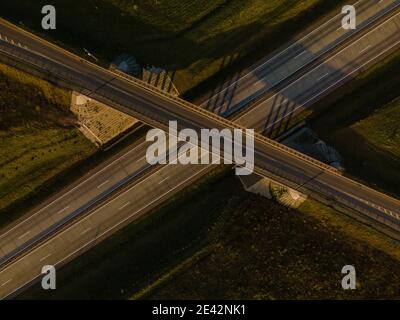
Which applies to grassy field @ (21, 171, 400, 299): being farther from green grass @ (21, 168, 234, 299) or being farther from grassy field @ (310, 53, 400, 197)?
grassy field @ (310, 53, 400, 197)

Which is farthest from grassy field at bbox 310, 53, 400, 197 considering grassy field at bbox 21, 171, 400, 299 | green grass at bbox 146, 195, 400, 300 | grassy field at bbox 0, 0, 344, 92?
grassy field at bbox 0, 0, 344, 92

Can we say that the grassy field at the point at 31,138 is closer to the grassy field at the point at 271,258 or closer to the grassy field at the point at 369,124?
the grassy field at the point at 271,258

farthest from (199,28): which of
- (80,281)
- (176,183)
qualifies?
(80,281)
